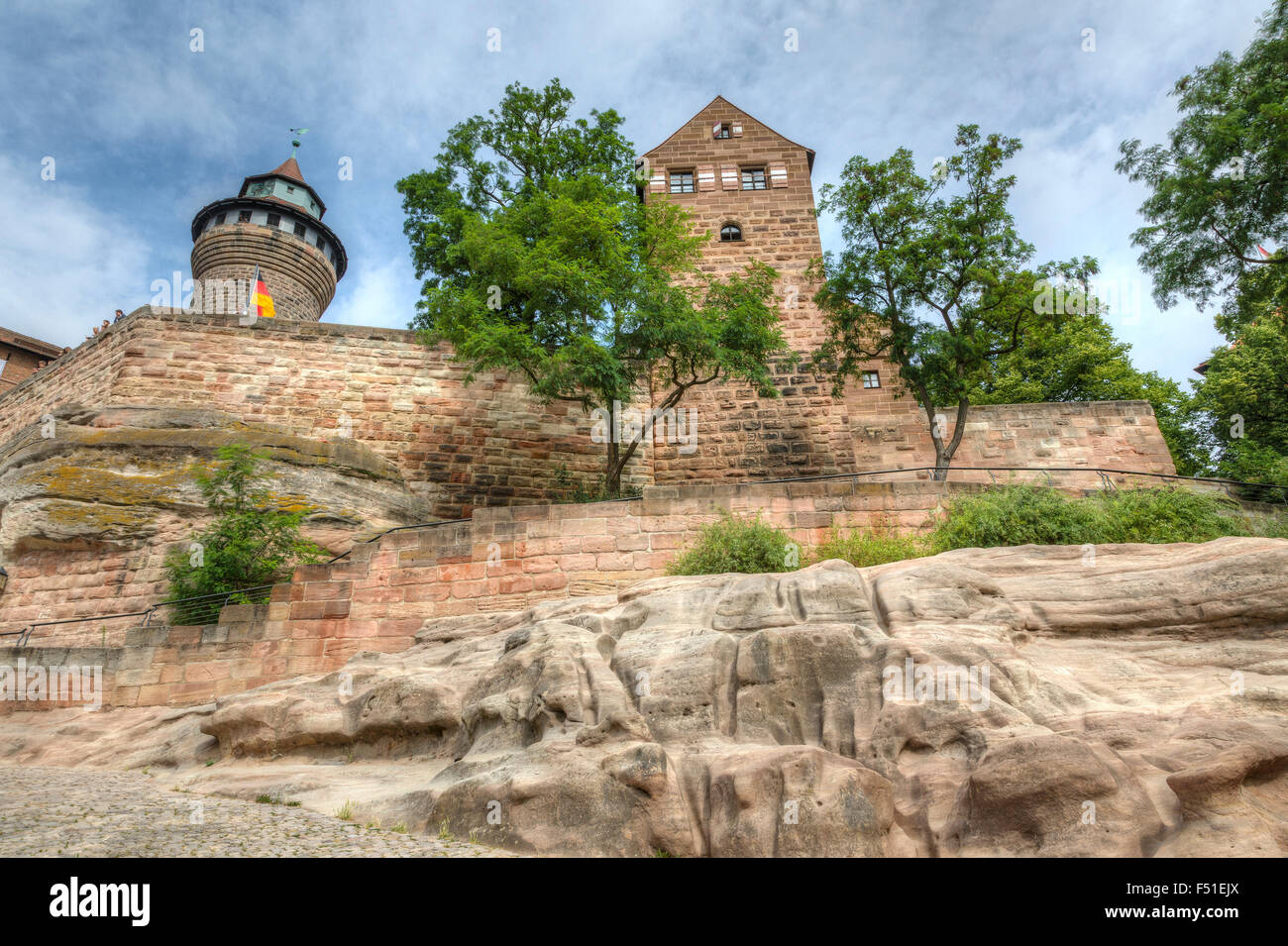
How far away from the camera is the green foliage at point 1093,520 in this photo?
9562 millimetres

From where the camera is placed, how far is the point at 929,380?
15180mm

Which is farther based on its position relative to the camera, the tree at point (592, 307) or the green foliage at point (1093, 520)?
the tree at point (592, 307)

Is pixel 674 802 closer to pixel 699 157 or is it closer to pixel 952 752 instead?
pixel 952 752

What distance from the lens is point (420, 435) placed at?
15883 millimetres

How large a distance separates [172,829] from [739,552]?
257 inches

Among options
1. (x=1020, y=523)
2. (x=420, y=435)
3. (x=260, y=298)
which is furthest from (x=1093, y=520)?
(x=260, y=298)

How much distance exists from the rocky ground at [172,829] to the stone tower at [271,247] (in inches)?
1019

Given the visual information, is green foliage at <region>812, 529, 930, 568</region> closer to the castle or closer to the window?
the castle

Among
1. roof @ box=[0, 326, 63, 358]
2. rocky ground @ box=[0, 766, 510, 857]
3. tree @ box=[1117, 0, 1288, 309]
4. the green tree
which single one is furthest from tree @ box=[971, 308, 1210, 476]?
roof @ box=[0, 326, 63, 358]

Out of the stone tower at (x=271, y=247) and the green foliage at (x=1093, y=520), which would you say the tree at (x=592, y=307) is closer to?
the green foliage at (x=1093, y=520)

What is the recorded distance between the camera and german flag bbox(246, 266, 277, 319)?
96.2 feet

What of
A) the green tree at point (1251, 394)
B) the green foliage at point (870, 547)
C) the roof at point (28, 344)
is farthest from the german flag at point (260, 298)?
the green tree at point (1251, 394)

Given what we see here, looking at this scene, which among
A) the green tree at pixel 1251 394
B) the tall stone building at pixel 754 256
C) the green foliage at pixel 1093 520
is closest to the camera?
the green foliage at pixel 1093 520
